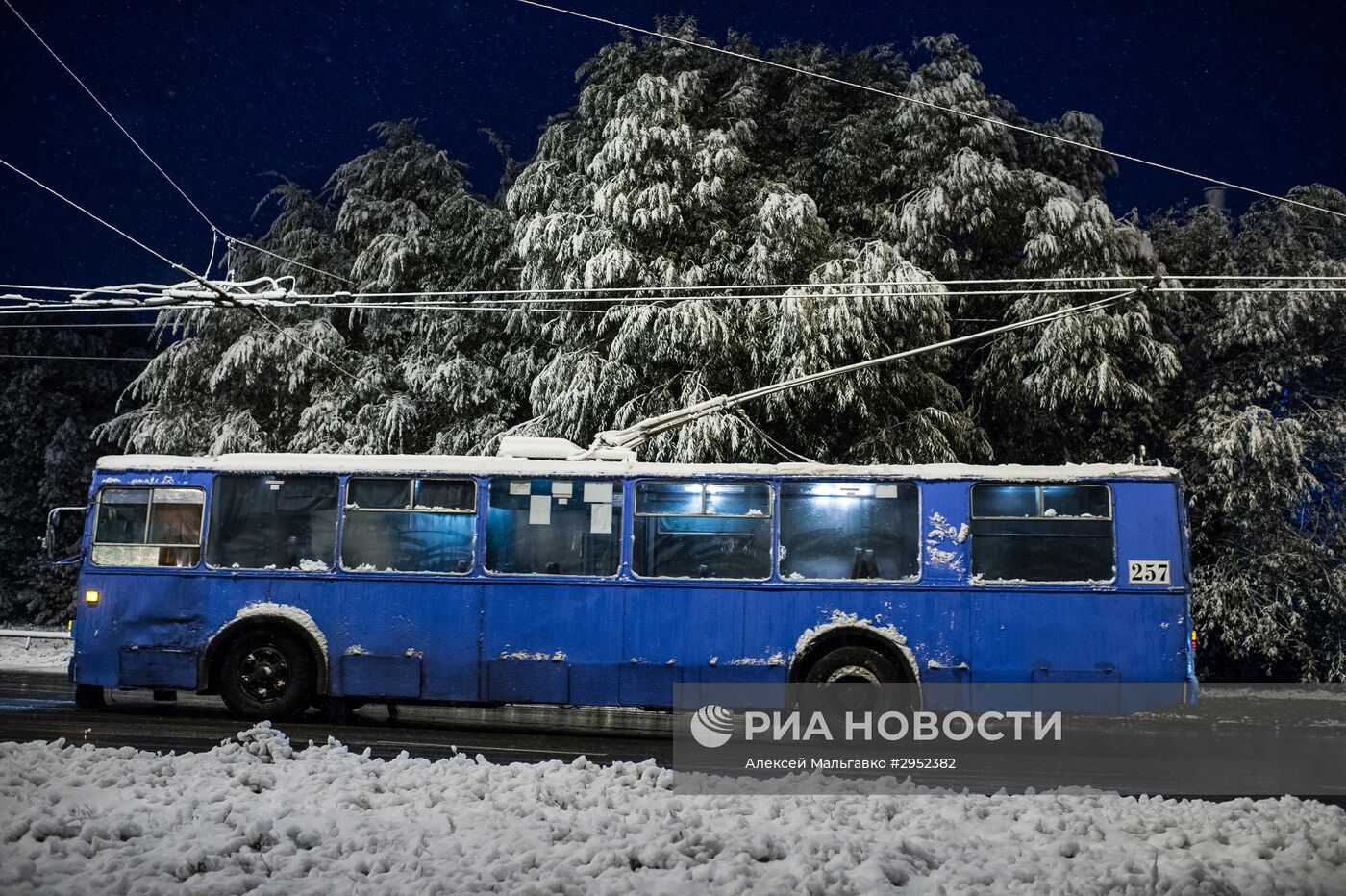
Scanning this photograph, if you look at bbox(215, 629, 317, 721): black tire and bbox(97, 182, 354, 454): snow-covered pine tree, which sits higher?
bbox(97, 182, 354, 454): snow-covered pine tree

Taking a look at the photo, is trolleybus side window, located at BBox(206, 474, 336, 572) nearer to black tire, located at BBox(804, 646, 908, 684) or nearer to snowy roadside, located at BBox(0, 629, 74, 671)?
black tire, located at BBox(804, 646, 908, 684)

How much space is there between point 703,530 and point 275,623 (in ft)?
15.9

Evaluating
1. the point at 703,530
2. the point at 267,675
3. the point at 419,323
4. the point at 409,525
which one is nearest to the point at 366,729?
the point at 267,675

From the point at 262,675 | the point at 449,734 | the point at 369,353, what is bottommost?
the point at 449,734

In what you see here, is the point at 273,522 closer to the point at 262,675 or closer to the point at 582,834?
Answer: the point at 262,675

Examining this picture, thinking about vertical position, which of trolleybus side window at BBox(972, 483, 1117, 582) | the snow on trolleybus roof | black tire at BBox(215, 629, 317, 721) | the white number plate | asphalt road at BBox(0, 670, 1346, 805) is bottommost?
asphalt road at BBox(0, 670, 1346, 805)

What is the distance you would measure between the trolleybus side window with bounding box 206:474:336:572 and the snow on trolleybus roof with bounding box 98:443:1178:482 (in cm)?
17


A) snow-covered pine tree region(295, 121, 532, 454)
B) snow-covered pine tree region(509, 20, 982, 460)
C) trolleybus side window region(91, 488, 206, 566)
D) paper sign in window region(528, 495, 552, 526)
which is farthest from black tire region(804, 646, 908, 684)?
snow-covered pine tree region(295, 121, 532, 454)

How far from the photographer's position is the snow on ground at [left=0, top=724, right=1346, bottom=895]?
18.7 feet

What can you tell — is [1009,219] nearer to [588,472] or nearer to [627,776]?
[588,472]

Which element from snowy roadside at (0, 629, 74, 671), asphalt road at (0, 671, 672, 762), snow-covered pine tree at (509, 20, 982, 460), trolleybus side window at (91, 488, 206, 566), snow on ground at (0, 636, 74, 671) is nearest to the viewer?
asphalt road at (0, 671, 672, 762)

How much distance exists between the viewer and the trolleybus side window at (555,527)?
1196 centimetres

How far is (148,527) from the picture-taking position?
1251 cm

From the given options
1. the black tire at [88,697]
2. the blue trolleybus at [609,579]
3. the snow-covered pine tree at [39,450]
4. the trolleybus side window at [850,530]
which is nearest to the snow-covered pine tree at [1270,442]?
the blue trolleybus at [609,579]
